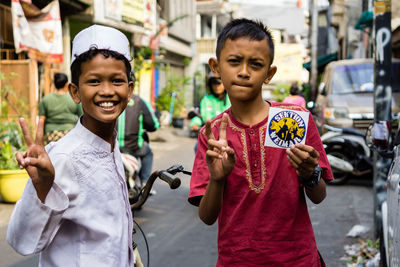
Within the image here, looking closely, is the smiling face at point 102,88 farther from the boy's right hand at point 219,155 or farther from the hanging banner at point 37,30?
the hanging banner at point 37,30

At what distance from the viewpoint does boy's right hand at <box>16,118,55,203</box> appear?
1.34 metres

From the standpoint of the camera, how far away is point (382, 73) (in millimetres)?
4164

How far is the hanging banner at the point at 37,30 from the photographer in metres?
8.84

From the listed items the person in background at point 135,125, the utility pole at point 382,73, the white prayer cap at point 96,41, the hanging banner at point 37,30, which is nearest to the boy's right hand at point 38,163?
the white prayer cap at point 96,41

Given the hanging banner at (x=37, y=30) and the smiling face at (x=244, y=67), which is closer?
the smiling face at (x=244, y=67)

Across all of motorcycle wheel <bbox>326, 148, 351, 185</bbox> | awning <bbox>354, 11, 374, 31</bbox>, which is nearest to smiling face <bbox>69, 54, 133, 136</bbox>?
motorcycle wheel <bbox>326, 148, 351, 185</bbox>

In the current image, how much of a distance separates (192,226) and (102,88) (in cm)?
386

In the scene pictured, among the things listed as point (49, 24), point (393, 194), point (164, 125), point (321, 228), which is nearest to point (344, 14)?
point (164, 125)

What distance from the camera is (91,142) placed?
5.67 feet

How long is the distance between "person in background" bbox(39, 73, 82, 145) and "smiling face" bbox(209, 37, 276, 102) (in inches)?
199

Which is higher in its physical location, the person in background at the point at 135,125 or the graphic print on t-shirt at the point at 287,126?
the graphic print on t-shirt at the point at 287,126

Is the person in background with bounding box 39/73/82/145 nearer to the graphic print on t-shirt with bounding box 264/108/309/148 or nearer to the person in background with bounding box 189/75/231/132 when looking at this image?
the person in background with bounding box 189/75/231/132

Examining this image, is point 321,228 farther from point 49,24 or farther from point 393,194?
point 49,24

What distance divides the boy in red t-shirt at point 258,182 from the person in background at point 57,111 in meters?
5.00
